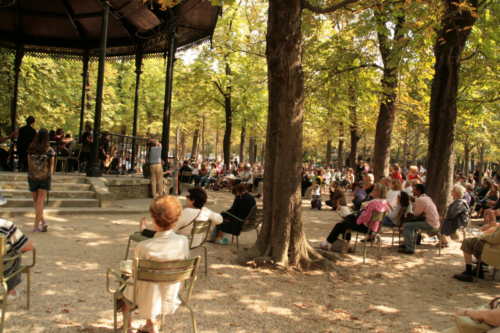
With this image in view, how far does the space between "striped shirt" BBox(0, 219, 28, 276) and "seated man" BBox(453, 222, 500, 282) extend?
19.1 feet

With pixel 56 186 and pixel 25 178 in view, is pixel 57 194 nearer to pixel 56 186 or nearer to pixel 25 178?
pixel 56 186

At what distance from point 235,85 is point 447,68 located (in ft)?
49.0

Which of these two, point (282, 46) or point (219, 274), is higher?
point (282, 46)

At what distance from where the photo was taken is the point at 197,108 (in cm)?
2481

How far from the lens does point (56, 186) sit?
33.9 feet

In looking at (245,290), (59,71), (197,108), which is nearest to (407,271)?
(245,290)

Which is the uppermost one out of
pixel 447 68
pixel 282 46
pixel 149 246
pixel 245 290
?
pixel 447 68

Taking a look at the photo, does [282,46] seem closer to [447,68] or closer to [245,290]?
[245,290]

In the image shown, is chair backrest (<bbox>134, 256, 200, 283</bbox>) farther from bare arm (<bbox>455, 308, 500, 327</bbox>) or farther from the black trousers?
the black trousers

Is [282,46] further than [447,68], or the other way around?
[447,68]

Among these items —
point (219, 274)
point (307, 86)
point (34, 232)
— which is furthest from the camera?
point (307, 86)

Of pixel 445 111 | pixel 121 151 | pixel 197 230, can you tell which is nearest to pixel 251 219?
pixel 197 230

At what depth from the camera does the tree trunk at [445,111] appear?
9594 millimetres

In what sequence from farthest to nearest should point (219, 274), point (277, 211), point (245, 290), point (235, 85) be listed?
point (235, 85)
point (277, 211)
point (219, 274)
point (245, 290)
